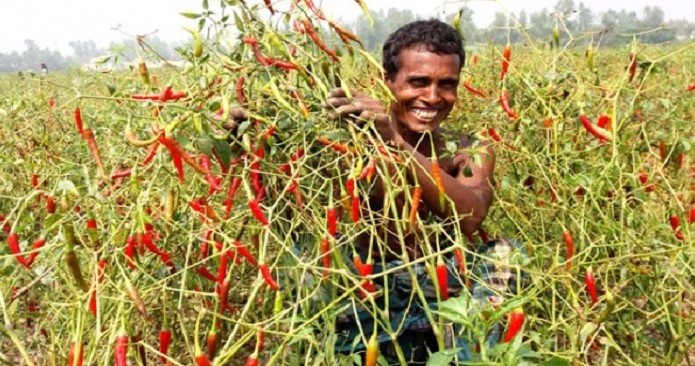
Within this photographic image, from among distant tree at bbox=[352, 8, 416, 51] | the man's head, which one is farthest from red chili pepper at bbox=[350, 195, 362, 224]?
distant tree at bbox=[352, 8, 416, 51]

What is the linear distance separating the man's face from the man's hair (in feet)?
0.06

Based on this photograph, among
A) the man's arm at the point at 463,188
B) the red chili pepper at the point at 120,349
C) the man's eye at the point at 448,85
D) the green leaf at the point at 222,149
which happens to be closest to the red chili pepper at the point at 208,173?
the green leaf at the point at 222,149

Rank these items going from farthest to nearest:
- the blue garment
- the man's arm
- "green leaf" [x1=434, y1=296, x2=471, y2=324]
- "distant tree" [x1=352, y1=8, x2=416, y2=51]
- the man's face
→ "distant tree" [x1=352, y1=8, x2=416, y2=51], the man's face, the blue garment, the man's arm, "green leaf" [x1=434, y1=296, x2=471, y2=324]

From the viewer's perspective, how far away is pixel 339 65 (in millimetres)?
1348

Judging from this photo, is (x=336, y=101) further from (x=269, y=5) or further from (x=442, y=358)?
(x=442, y=358)

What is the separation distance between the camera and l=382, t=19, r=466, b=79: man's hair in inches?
73.5

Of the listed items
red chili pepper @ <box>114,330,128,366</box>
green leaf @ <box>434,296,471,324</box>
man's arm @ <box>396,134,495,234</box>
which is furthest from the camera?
man's arm @ <box>396,134,495,234</box>

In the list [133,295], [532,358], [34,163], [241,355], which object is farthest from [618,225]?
[34,163]

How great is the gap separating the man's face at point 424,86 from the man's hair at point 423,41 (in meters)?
0.02

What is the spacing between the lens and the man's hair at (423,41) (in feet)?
6.13

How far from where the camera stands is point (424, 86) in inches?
73.5

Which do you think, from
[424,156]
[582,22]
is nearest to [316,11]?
[424,156]

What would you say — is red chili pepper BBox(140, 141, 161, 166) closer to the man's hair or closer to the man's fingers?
the man's fingers

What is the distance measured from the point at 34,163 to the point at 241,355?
1.02 m
